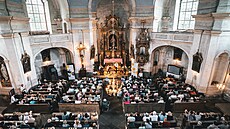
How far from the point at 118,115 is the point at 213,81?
839cm

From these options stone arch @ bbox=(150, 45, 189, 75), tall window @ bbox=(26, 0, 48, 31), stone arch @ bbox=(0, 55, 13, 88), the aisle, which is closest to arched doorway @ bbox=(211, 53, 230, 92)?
stone arch @ bbox=(150, 45, 189, 75)

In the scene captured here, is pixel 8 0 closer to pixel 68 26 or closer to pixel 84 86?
pixel 68 26

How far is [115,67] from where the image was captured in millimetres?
19047

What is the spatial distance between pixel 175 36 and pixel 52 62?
14029 mm

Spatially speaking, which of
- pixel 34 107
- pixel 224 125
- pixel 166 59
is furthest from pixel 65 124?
pixel 166 59

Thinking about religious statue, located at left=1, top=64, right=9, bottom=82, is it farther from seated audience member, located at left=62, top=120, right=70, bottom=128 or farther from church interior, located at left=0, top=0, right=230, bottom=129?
seated audience member, located at left=62, top=120, right=70, bottom=128

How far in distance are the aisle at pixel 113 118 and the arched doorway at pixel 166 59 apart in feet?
27.5

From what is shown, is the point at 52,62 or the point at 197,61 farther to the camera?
the point at 52,62

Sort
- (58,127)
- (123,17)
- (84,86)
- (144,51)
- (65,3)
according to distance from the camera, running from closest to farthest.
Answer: (58,127) → (84,86) → (65,3) → (144,51) → (123,17)

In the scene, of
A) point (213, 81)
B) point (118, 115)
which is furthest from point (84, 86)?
point (213, 81)

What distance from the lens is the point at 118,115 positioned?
1049cm

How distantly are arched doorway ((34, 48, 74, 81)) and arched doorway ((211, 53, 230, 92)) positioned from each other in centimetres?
1444

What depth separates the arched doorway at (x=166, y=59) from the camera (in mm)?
16250

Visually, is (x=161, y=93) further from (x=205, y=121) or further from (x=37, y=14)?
(x=37, y=14)
